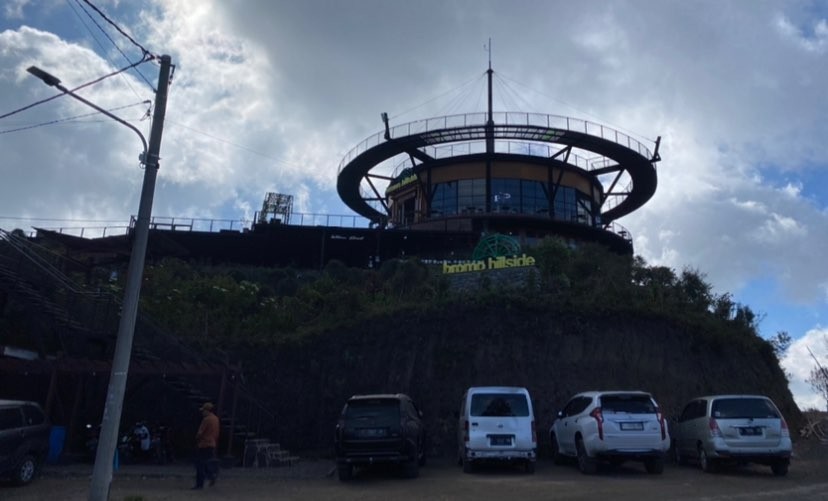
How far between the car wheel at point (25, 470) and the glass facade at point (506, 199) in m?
31.8

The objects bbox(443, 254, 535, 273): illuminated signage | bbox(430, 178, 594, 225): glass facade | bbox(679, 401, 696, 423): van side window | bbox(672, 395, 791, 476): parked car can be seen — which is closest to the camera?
bbox(672, 395, 791, 476): parked car

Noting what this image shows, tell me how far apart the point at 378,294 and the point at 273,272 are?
963cm

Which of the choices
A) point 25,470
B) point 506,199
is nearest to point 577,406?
point 25,470

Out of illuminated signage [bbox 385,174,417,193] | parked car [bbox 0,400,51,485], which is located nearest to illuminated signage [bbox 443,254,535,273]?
parked car [bbox 0,400,51,485]

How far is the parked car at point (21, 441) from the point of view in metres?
12.8

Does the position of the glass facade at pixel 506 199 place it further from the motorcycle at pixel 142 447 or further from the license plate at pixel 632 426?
the license plate at pixel 632 426

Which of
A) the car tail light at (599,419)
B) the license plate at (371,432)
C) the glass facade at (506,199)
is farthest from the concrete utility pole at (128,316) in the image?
the glass facade at (506,199)

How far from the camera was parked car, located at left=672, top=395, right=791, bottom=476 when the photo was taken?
14164mm

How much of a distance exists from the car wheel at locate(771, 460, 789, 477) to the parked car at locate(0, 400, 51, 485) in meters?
16.1

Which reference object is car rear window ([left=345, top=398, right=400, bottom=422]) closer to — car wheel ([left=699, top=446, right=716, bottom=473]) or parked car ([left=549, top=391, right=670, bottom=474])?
parked car ([left=549, top=391, right=670, bottom=474])

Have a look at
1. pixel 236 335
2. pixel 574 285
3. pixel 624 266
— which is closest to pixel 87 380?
pixel 236 335

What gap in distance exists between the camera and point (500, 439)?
591 inches

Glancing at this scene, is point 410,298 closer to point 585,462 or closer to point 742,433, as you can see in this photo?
point 585,462

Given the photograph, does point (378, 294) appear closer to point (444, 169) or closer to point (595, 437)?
point (595, 437)
